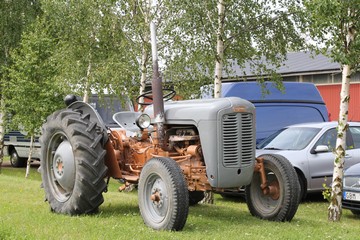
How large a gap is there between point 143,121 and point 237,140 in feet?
4.75

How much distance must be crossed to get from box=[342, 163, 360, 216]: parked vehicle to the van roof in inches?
134

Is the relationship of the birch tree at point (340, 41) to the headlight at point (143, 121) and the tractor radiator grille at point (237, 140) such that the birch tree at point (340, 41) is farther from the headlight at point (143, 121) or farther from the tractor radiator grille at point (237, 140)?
the headlight at point (143, 121)

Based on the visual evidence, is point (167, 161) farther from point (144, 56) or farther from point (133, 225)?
point (144, 56)

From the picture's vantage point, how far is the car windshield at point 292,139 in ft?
40.5

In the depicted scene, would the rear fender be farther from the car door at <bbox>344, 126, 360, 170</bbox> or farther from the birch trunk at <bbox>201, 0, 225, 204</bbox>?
the car door at <bbox>344, 126, 360, 170</bbox>

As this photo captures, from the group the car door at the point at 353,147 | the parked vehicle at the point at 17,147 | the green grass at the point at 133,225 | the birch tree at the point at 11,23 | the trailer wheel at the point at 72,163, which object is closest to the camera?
the green grass at the point at 133,225

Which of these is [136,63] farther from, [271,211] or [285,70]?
[285,70]

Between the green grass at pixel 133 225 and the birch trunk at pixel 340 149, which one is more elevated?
the birch trunk at pixel 340 149

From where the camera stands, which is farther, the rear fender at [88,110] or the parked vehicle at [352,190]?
the parked vehicle at [352,190]

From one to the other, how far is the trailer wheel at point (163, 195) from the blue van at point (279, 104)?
238 inches

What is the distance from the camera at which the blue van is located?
549 inches

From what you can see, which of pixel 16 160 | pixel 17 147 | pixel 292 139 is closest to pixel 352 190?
pixel 292 139

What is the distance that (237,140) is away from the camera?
7.75m

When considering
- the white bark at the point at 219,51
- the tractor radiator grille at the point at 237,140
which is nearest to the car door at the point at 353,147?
the white bark at the point at 219,51
